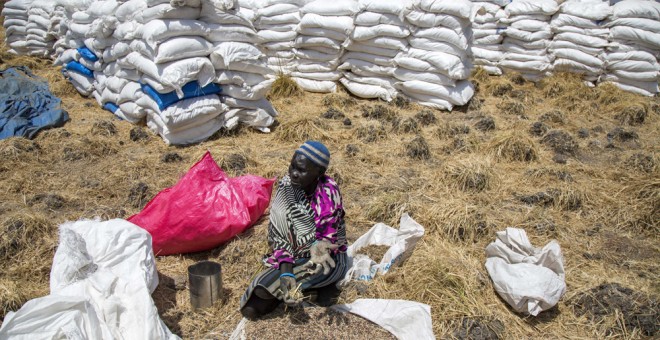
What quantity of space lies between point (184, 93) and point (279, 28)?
87.0 inches

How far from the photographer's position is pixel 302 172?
2.23 meters

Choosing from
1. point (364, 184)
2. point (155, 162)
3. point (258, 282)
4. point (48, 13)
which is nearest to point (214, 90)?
point (155, 162)

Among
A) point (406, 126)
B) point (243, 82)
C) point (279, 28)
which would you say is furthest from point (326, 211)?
point (279, 28)

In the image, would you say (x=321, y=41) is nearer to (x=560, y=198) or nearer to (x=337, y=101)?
(x=337, y=101)

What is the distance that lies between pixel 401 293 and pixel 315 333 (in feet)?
1.81

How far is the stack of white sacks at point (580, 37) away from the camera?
6559 mm

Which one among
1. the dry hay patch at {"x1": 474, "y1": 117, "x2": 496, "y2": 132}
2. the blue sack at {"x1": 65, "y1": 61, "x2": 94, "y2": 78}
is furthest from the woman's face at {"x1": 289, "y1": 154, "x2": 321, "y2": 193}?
the blue sack at {"x1": 65, "y1": 61, "x2": 94, "y2": 78}

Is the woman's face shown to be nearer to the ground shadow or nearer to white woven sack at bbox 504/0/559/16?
the ground shadow

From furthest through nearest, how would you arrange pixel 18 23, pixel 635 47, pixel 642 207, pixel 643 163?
pixel 18 23 → pixel 635 47 → pixel 643 163 → pixel 642 207

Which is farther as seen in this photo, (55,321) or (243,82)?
(243,82)

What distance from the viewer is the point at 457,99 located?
5.46 metres

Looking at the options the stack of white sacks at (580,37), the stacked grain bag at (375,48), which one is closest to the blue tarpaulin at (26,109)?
the stacked grain bag at (375,48)

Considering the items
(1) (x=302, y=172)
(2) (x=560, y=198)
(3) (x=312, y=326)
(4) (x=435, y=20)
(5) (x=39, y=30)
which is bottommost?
(5) (x=39, y=30)

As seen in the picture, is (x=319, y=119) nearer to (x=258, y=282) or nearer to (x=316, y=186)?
(x=316, y=186)
